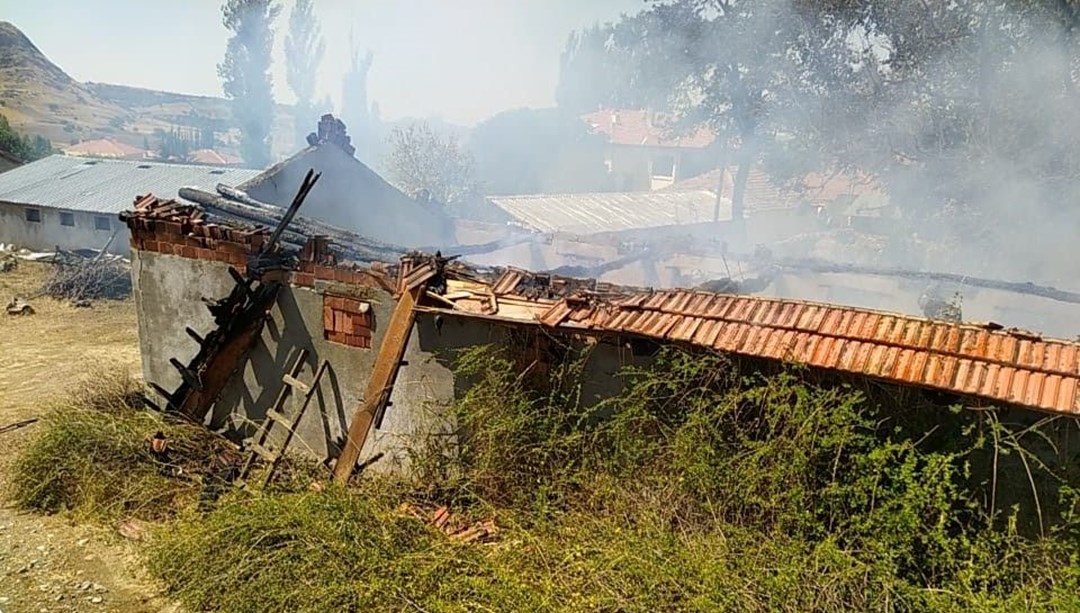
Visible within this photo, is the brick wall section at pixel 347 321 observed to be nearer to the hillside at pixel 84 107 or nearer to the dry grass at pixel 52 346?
the dry grass at pixel 52 346

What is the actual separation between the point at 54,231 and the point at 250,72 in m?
26.2

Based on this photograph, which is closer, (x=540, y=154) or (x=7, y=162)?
(x=7, y=162)

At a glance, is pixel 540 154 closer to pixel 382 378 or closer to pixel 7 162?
pixel 7 162

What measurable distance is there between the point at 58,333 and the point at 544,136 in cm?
3653

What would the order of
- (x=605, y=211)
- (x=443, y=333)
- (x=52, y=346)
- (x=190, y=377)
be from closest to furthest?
(x=443, y=333) < (x=190, y=377) < (x=52, y=346) < (x=605, y=211)

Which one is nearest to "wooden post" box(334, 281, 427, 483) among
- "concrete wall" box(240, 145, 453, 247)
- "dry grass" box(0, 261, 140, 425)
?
"dry grass" box(0, 261, 140, 425)

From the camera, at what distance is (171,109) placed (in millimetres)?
101312

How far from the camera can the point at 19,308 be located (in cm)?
1681

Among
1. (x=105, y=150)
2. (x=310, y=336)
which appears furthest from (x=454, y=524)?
(x=105, y=150)

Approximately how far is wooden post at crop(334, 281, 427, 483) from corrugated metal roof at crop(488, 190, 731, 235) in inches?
561

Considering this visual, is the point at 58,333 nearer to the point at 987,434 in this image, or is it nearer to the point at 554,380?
the point at 554,380

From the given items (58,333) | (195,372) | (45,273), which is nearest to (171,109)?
(45,273)

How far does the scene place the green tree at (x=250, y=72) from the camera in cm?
4516

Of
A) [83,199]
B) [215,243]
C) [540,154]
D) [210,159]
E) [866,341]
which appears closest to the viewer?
[866,341]
